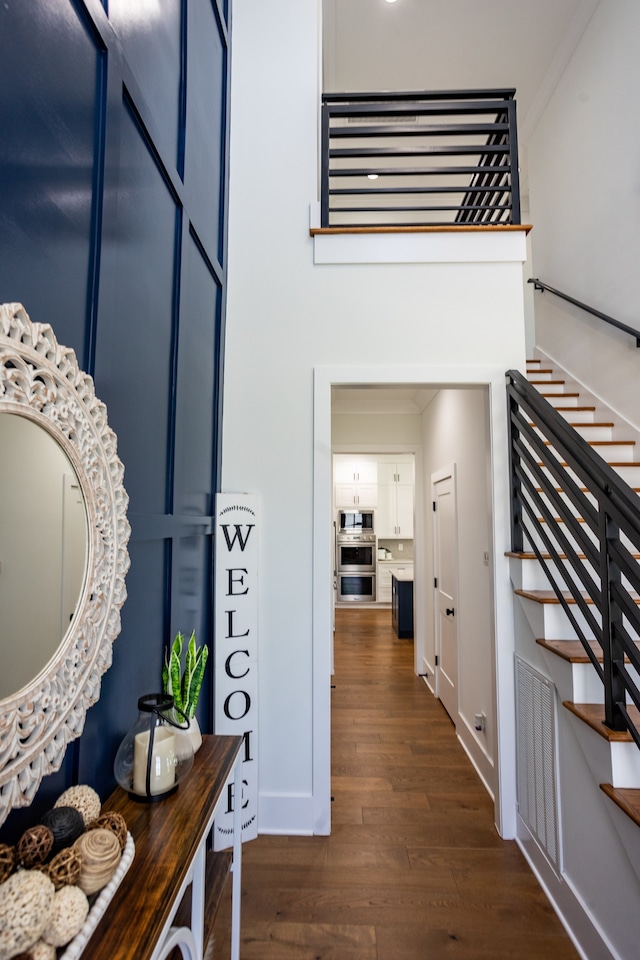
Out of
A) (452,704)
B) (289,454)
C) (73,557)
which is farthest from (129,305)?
(452,704)

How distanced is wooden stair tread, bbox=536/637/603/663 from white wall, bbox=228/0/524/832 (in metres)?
0.73

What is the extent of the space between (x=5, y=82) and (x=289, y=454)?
69.4 inches

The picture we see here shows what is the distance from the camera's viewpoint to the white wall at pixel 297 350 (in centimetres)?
233

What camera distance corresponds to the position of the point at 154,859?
2.95 feet

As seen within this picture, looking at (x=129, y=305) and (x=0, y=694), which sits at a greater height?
(x=129, y=305)

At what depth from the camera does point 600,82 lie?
11.3ft

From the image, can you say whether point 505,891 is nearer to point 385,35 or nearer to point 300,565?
point 300,565

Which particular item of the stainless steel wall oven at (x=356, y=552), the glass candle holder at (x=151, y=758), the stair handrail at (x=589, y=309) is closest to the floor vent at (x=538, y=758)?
the glass candle holder at (x=151, y=758)

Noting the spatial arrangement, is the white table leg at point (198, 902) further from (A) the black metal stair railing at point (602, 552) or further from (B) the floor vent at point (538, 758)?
(B) the floor vent at point (538, 758)

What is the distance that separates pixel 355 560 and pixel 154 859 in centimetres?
706

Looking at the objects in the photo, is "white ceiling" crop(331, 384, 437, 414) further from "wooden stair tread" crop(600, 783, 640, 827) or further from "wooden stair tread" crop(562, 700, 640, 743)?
"wooden stair tread" crop(600, 783, 640, 827)

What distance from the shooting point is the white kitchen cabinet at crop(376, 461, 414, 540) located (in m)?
8.11

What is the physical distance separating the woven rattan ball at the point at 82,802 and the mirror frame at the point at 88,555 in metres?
0.07

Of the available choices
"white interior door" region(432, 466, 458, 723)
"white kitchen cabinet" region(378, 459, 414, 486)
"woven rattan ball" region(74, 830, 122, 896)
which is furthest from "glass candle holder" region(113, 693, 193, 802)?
"white kitchen cabinet" region(378, 459, 414, 486)
